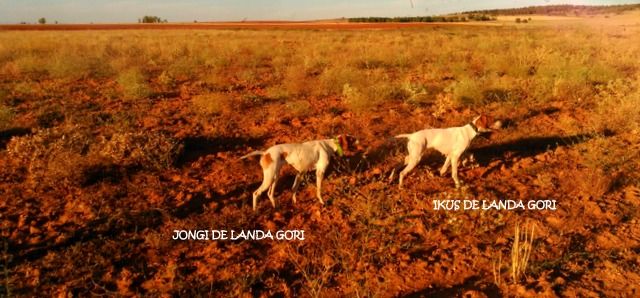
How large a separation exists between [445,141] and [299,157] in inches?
80.5

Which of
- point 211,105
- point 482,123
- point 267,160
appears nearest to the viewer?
point 267,160

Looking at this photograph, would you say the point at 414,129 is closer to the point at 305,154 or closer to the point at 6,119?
the point at 305,154

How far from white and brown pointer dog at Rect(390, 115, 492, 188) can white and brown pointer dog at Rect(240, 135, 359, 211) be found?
868 millimetres

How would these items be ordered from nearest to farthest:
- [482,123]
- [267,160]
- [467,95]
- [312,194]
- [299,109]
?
[267,160]
[312,194]
[482,123]
[299,109]
[467,95]

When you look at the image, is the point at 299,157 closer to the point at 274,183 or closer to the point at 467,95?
the point at 274,183

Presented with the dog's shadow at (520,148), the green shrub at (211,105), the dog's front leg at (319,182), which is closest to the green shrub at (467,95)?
the dog's shadow at (520,148)

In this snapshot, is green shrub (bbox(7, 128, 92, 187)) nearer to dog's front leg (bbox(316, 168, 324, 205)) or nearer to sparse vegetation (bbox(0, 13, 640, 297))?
sparse vegetation (bbox(0, 13, 640, 297))

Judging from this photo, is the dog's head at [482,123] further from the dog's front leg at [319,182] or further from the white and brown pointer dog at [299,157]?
the dog's front leg at [319,182]

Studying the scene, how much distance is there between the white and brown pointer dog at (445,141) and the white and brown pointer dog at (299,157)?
0.87 m

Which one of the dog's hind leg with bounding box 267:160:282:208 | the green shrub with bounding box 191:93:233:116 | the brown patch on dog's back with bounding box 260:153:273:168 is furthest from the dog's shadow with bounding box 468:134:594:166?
the green shrub with bounding box 191:93:233:116

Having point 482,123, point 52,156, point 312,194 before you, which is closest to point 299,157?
point 312,194

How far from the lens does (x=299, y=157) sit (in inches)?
183

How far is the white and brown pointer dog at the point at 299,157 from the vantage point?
4586mm

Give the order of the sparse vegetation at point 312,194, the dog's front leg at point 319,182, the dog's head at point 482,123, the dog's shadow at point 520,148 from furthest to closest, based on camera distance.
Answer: the dog's shadow at point 520,148 < the dog's head at point 482,123 < the dog's front leg at point 319,182 < the sparse vegetation at point 312,194
